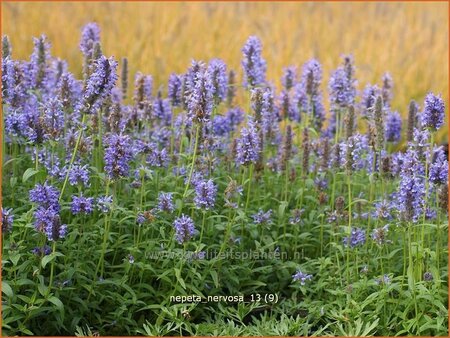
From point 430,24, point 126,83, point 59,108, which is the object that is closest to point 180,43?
point 430,24

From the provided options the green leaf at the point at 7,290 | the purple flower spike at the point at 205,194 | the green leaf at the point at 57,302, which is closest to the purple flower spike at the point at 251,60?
the purple flower spike at the point at 205,194

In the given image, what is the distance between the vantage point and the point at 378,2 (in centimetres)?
1324

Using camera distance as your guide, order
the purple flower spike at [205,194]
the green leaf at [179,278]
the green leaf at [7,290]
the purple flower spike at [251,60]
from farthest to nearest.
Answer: the purple flower spike at [251,60] < the purple flower spike at [205,194] < the green leaf at [179,278] < the green leaf at [7,290]

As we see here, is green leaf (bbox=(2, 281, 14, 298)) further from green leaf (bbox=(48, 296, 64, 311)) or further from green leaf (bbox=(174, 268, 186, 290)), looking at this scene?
green leaf (bbox=(174, 268, 186, 290))

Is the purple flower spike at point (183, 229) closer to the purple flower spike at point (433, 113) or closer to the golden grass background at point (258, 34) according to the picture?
the purple flower spike at point (433, 113)

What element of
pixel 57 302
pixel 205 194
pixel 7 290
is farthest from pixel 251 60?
pixel 7 290

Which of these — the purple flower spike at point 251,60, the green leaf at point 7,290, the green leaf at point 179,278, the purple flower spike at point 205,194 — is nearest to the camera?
the green leaf at point 7,290

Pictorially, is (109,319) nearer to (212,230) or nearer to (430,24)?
(212,230)

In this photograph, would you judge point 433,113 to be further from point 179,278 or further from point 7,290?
point 7,290

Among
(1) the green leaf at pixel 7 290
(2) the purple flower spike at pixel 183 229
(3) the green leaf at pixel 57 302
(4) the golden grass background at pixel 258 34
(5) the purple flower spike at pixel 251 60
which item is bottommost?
(3) the green leaf at pixel 57 302

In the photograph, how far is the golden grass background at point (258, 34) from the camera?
1029 centimetres

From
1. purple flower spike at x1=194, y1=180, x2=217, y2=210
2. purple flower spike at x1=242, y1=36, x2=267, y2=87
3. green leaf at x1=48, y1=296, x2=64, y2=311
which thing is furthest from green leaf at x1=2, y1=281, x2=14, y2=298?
purple flower spike at x1=242, y1=36, x2=267, y2=87

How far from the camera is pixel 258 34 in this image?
1129 cm

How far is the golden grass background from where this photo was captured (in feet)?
33.8
